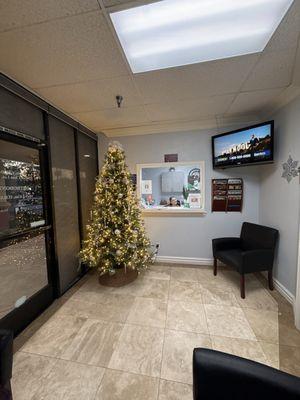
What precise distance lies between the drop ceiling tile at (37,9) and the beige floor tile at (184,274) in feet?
9.99

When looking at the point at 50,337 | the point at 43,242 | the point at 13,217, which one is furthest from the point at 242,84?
the point at 50,337

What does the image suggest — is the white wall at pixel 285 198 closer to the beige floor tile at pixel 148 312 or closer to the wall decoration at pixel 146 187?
the beige floor tile at pixel 148 312

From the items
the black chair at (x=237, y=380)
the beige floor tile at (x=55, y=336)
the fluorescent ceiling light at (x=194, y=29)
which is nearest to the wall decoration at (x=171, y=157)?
the fluorescent ceiling light at (x=194, y=29)

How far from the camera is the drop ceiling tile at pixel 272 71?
4.86ft

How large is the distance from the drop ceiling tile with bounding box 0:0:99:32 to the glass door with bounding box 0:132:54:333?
36.1 inches

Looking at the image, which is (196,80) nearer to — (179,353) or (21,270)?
(179,353)

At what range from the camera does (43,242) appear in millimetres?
2207

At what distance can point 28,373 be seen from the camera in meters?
1.41

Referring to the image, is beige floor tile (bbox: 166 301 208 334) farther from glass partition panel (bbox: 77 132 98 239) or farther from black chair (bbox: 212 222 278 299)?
glass partition panel (bbox: 77 132 98 239)

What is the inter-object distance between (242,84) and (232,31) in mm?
752

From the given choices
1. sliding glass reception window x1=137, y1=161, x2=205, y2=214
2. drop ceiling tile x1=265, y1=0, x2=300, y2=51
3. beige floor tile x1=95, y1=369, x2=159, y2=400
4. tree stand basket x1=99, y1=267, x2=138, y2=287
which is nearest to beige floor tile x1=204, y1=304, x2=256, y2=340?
beige floor tile x1=95, y1=369, x2=159, y2=400

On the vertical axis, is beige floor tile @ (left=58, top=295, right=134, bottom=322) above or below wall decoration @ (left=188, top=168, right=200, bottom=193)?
below

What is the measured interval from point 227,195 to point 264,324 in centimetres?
182

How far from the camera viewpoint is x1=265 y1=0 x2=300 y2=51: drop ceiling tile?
1101mm
